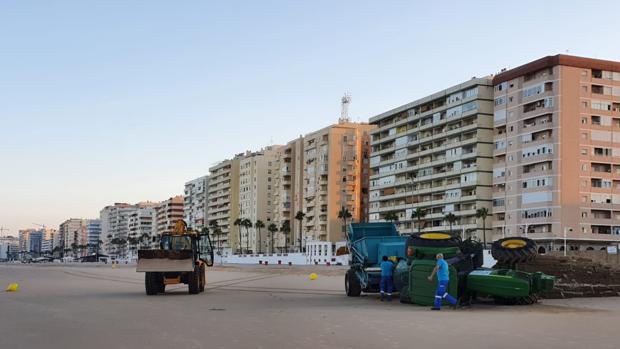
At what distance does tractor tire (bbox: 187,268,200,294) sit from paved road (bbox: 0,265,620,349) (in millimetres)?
4108

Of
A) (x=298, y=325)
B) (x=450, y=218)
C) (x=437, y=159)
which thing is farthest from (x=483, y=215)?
(x=298, y=325)

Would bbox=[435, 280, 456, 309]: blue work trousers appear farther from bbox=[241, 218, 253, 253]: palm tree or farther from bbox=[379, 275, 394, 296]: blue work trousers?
bbox=[241, 218, 253, 253]: palm tree

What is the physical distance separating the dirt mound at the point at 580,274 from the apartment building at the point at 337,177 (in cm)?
11582

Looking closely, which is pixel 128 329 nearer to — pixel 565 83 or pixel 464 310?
pixel 464 310

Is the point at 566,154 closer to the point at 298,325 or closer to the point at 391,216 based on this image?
the point at 391,216

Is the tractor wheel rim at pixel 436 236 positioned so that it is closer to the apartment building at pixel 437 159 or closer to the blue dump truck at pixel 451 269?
the blue dump truck at pixel 451 269

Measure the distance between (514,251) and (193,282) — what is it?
40.7 feet

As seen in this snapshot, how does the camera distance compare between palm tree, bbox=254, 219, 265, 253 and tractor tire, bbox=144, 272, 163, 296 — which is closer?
tractor tire, bbox=144, 272, 163, 296

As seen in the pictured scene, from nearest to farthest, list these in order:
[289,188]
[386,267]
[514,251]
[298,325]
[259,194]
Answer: [298,325] → [514,251] → [386,267] → [289,188] → [259,194]

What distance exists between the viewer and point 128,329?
15.1 metres

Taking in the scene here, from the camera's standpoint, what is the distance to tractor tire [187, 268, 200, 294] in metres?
28.2

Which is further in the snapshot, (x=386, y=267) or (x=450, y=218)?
(x=450, y=218)

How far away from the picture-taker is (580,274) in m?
29.1

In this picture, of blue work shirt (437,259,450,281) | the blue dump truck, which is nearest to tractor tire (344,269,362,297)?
the blue dump truck
